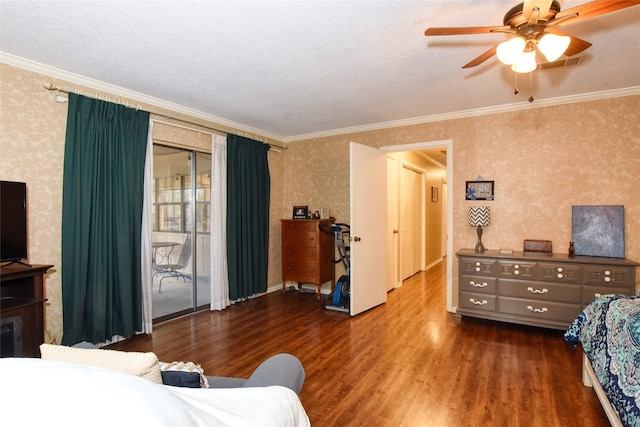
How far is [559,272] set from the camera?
10.6ft

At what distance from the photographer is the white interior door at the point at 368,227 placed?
13.1 feet

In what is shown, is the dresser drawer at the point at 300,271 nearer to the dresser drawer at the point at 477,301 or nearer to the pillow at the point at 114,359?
the dresser drawer at the point at 477,301

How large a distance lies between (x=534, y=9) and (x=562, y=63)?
4.67 ft

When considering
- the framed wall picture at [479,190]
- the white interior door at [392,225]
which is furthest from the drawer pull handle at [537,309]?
the white interior door at [392,225]

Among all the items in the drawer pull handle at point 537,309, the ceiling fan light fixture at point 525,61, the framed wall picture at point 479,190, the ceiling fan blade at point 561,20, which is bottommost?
the drawer pull handle at point 537,309

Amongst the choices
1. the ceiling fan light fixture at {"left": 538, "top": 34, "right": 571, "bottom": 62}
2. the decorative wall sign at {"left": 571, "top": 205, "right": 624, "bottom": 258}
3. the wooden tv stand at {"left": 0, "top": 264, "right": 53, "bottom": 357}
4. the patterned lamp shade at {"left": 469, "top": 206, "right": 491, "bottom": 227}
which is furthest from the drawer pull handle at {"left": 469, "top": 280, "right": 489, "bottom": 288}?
the wooden tv stand at {"left": 0, "top": 264, "right": 53, "bottom": 357}

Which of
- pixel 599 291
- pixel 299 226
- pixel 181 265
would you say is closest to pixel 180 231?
pixel 181 265

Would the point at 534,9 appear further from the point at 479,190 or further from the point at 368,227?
the point at 368,227

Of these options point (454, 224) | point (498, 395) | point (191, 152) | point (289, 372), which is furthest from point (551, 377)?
point (191, 152)

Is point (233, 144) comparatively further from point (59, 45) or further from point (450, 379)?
point (450, 379)

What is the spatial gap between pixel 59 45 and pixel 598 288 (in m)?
5.11

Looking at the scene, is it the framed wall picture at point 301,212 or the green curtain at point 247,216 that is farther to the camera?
the framed wall picture at point 301,212

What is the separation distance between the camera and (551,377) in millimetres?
2480

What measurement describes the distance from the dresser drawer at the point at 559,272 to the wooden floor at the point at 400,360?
0.62 m
